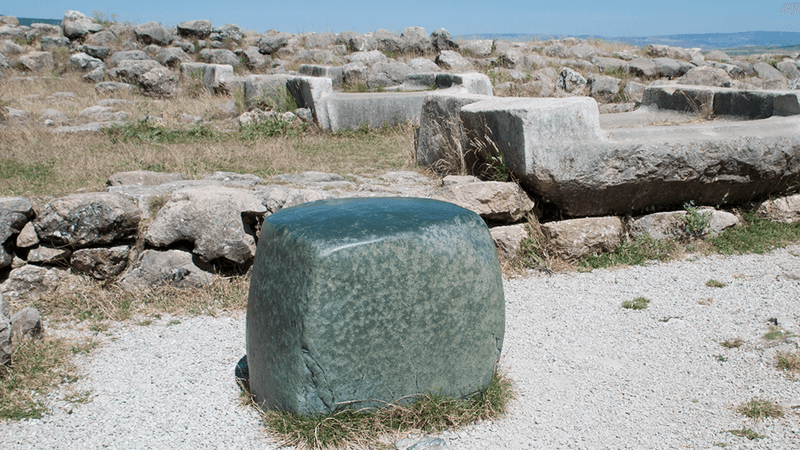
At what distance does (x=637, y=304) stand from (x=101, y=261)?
3738 mm

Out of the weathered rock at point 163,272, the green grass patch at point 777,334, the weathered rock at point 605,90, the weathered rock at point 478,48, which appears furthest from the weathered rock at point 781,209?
the weathered rock at point 478,48

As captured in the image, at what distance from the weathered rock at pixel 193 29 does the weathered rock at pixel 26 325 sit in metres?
14.5

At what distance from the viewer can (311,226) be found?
2414 mm

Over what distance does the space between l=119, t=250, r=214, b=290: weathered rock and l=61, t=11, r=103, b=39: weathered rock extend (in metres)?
14.1

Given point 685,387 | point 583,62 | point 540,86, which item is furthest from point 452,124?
point 583,62

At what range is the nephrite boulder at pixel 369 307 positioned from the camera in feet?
A: 7.47

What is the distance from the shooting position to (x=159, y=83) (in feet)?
37.5

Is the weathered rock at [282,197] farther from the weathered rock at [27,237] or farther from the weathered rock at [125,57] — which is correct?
the weathered rock at [125,57]

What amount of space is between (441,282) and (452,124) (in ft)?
11.7

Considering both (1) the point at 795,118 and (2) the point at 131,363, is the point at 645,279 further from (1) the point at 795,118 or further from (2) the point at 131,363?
(2) the point at 131,363

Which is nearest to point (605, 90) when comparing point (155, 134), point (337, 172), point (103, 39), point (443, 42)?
point (443, 42)

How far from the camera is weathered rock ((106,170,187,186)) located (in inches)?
195

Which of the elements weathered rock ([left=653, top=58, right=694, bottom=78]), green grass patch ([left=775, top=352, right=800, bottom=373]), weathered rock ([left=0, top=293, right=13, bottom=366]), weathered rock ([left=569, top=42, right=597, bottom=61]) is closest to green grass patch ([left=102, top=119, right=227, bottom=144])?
weathered rock ([left=0, top=293, right=13, bottom=366])

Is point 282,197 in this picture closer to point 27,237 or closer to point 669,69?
point 27,237
